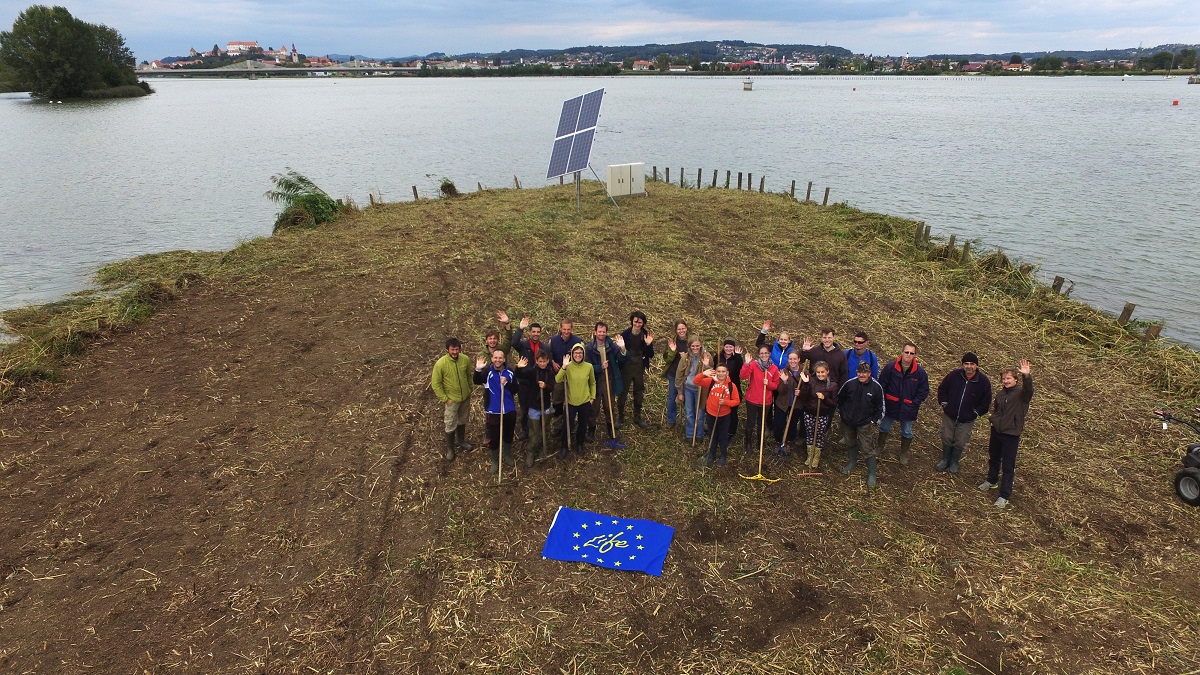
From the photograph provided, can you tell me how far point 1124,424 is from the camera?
9.82 metres

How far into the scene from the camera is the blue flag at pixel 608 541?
711 cm

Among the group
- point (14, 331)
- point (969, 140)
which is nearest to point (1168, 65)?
point (969, 140)

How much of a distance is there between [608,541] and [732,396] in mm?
2667

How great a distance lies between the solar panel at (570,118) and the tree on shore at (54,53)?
→ 3627 inches

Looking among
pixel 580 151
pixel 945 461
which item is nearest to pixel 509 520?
pixel 945 461

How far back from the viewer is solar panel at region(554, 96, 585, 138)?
80.1ft

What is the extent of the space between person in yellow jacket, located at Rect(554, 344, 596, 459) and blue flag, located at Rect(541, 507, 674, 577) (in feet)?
4.70

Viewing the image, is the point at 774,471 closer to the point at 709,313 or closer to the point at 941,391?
the point at 941,391

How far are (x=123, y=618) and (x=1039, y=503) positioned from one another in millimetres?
10733

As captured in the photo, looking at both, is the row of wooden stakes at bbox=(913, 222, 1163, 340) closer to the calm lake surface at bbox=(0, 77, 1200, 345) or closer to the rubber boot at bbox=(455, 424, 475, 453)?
the calm lake surface at bbox=(0, 77, 1200, 345)

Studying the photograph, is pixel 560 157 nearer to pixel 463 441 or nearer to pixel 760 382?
pixel 463 441

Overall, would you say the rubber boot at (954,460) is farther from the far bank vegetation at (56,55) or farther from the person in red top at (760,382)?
the far bank vegetation at (56,55)

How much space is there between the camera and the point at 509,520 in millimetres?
7820

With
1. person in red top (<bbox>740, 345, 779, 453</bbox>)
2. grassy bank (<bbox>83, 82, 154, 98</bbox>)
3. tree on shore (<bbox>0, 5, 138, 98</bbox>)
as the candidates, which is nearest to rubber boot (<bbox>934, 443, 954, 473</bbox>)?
person in red top (<bbox>740, 345, 779, 453</bbox>)
